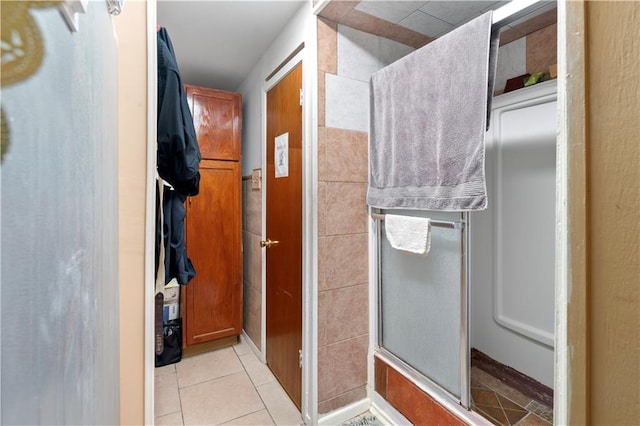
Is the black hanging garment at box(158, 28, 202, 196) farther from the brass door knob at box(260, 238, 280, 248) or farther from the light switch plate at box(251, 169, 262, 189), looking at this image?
the light switch plate at box(251, 169, 262, 189)

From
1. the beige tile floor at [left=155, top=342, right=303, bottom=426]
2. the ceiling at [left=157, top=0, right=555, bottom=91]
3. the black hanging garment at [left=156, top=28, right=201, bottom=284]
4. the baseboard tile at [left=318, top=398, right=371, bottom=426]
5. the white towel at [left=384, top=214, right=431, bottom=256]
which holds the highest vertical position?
the ceiling at [left=157, top=0, right=555, bottom=91]

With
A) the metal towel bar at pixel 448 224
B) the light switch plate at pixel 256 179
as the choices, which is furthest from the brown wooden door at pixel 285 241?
the metal towel bar at pixel 448 224

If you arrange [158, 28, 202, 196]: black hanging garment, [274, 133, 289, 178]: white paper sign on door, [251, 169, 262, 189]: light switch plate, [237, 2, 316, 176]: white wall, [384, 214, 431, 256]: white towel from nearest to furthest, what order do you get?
[158, 28, 202, 196]: black hanging garment < [384, 214, 431, 256]: white towel < [237, 2, 316, 176]: white wall < [274, 133, 289, 178]: white paper sign on door < [251, 169, 262, 189]: light switch plate

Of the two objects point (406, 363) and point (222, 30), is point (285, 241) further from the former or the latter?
point (222, 30)

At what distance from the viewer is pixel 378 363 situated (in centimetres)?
166

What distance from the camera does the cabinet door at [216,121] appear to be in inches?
90.9

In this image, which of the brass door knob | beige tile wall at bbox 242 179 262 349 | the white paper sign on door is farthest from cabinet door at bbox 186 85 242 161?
the brass door knob

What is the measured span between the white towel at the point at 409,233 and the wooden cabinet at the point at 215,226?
143 cm

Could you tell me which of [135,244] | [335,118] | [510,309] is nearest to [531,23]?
[335,118]

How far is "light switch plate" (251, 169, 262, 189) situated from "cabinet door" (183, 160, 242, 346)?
0.18 meters

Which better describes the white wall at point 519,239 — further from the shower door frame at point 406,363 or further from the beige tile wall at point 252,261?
the beige tile wall at point 252,261

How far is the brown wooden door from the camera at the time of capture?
5.67 ft

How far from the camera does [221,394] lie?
1844 mm

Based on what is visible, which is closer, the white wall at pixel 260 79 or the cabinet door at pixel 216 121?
the white wall at pixel 260 79
